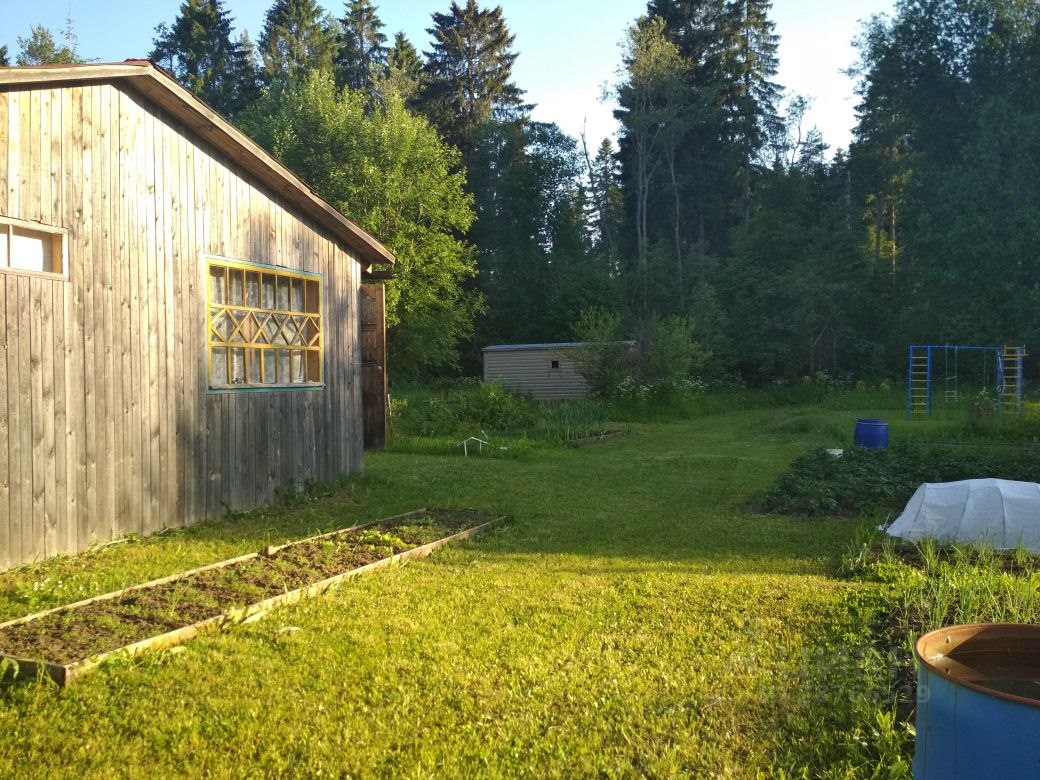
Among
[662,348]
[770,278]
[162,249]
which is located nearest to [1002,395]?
[662,348]

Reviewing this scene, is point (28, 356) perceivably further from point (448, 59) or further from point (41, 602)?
point (448, 59)

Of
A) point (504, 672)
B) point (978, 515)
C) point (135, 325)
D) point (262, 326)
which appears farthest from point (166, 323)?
point (978, 515)

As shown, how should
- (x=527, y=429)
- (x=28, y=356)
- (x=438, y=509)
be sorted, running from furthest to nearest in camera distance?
(x=527, y=429) → (x=438, y=509) → (x=28, y=356)

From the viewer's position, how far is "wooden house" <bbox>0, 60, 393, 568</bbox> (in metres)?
6.68

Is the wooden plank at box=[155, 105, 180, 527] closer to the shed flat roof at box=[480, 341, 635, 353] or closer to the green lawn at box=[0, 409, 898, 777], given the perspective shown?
the green lawn at box=[0, 409, 898, 777]

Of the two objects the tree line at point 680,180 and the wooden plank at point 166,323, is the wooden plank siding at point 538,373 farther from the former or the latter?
the wooden plank at point 166,323

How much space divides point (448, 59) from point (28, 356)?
126 feet

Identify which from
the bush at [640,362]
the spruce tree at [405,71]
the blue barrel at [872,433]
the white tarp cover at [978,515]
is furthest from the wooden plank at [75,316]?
the spruce tree at [405,71]

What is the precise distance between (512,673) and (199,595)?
235 centimetres

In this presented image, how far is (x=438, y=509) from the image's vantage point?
9.02 m

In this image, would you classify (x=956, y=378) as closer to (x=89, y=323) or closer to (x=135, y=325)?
(x=135, y=325)

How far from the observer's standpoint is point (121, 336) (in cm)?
758

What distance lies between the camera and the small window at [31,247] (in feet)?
21.5

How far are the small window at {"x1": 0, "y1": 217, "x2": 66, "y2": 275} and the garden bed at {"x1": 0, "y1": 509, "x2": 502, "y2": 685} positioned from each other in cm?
275
